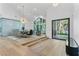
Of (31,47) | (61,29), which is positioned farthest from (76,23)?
(31,47)

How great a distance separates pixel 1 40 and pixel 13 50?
277mm

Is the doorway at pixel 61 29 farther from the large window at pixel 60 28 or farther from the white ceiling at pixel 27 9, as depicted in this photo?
the white ceiling at pixel 27 9

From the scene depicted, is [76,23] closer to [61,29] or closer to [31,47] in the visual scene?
[61,29]

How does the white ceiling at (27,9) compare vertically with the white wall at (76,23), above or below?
above

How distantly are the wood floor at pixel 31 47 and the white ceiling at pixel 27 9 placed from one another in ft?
1.41

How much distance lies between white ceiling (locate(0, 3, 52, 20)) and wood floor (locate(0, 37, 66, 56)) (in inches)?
16.9

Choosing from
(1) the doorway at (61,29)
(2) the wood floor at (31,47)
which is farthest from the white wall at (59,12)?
(2) the wood floor at (31,47)

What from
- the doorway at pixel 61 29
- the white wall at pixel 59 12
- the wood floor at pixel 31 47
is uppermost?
the white wall at pixel 59 12

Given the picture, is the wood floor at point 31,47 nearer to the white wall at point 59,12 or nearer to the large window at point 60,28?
the large window at point 60,28

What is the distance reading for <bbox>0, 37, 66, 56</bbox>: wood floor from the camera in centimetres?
204

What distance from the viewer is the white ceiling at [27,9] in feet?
6.65

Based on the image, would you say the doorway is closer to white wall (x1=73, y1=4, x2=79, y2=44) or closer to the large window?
the large window

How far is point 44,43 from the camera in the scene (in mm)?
2088

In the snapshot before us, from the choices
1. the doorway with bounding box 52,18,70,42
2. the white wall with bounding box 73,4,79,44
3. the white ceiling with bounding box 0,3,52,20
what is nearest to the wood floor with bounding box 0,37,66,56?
the doorway with bounding box 52,18,70,42
